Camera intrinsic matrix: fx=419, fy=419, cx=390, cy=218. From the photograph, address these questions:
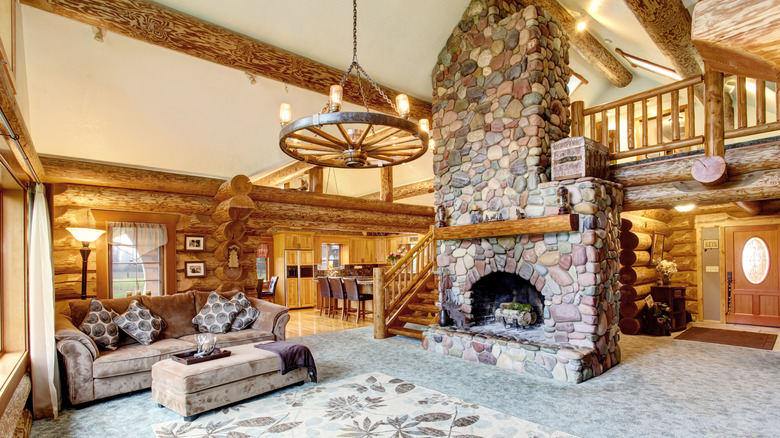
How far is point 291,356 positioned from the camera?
447cm

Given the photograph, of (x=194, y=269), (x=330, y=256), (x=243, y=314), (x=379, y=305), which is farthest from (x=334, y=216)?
(x=330, y=256)

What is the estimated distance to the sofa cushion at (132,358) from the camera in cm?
418

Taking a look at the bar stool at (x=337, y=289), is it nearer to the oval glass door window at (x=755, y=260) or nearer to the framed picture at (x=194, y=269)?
the framed picture at (x=194, y=269)

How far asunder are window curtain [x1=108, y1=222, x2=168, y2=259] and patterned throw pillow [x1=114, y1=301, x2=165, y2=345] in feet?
4.75

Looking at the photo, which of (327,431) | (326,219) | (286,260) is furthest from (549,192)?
(286,260)

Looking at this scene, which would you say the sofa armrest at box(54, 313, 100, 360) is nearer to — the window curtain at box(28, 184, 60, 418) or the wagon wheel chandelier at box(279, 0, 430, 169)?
the window curtain at box(28, 184, 60, 418)

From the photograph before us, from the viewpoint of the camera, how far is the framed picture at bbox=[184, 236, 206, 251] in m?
6.57

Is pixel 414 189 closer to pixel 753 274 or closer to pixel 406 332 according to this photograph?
pixel 406 332

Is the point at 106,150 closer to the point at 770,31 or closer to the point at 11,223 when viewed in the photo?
the point at 11,223

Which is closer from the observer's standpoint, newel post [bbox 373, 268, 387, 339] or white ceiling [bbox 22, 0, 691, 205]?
white ceiling [bbox 22, 0, 691, 205]

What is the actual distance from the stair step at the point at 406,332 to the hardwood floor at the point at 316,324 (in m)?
1.41

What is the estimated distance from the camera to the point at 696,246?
30.2 feet

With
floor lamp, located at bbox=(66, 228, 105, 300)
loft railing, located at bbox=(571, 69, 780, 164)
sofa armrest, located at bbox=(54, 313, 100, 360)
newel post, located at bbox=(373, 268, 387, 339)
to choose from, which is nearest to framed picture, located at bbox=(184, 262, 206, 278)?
floor lamp, located at bbox=(66, 228, 105, 300)

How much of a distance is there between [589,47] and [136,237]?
7.92 meters
